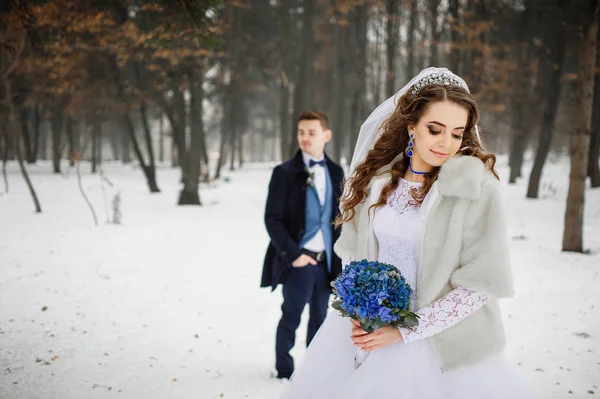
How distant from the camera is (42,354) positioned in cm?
409

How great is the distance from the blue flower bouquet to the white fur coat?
214 millimetres

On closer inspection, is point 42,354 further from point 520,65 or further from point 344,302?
point 520,65

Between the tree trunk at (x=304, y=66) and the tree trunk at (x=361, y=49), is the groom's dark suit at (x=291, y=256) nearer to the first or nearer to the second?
the tree trunk at (x=304, y=66)

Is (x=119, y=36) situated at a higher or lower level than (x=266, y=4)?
lower

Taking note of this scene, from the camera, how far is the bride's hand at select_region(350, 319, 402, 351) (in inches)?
72.9

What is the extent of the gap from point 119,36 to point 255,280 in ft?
24.3

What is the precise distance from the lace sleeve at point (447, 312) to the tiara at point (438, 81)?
3.39ft

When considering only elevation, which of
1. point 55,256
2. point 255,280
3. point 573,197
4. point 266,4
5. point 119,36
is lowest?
point 255,280

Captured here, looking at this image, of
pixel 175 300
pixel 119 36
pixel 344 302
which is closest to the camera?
pixel 344 302

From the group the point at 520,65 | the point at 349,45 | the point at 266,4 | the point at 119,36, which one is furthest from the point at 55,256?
the point at 520,65

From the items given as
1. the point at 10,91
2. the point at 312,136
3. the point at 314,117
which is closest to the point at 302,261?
the point at 312,136

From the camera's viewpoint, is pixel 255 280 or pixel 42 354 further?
pixel 255 280

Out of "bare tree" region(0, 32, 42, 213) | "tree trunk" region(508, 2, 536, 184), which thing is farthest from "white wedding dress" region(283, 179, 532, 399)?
"tree trunk" region(508, 2, 536, 184)

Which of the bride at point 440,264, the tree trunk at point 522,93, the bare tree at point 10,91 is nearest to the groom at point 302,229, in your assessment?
the bride at point 440,264
